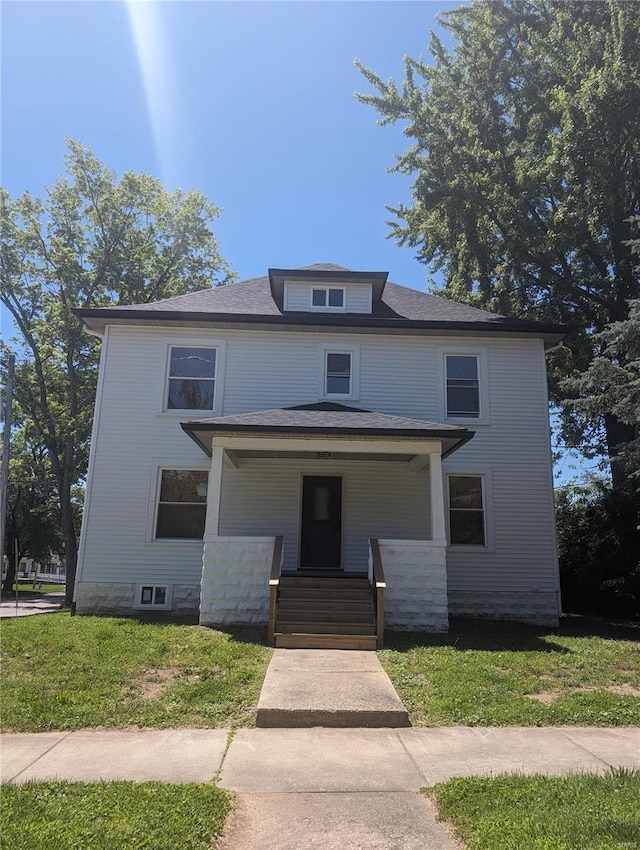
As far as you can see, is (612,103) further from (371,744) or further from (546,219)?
(371,744)

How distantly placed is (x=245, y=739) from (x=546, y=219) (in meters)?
17.2

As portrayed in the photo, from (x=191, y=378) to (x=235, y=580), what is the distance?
5.08 m

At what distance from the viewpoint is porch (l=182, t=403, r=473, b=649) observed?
9172mm

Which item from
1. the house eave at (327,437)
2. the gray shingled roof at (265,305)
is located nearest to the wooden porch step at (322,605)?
the house eave at (327,437)

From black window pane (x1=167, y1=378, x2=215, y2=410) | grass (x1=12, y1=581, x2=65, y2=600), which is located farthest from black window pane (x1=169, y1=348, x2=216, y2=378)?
grass (x1=12, y1=581, x2=65, y2=600)

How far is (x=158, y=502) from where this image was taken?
481 inches

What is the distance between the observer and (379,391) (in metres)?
12.9

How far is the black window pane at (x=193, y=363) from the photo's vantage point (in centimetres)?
1291

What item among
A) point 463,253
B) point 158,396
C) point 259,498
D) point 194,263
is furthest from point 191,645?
point 194,263

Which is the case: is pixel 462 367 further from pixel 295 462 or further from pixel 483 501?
pixel 295 462

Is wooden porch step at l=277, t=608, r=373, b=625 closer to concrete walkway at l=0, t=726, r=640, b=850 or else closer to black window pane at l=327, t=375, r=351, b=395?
concrete walkway at l=0, t=726, r=640, b=850

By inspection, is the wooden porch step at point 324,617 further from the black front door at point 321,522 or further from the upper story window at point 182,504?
the upper story window at point 182,504

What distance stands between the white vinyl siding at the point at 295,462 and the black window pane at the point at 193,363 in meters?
0.20

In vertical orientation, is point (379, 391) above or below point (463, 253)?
below
